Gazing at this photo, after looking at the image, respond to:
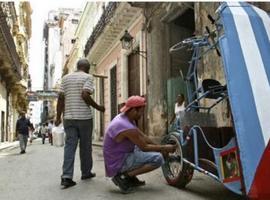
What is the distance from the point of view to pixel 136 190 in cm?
561

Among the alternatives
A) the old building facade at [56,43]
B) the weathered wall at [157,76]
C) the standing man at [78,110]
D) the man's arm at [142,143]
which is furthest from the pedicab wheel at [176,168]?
the old building facade at [56,43]

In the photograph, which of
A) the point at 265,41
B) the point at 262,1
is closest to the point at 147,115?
the point at 262,1

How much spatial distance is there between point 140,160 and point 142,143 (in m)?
0.35

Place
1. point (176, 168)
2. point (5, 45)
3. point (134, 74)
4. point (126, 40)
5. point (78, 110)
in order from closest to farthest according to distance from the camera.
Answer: point (176, 168) < point (78, 110) < point (126, 40) < point (134, 74) < point (5, 45)

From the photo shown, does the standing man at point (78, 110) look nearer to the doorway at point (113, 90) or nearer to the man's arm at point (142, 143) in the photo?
the man's arm at point (142, 143)

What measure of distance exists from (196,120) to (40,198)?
214cm

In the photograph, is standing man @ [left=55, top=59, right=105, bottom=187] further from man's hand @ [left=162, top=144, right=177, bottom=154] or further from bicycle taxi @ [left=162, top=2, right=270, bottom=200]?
bicycle taxi @ [left=162, top=2, right=270, bottom=200]

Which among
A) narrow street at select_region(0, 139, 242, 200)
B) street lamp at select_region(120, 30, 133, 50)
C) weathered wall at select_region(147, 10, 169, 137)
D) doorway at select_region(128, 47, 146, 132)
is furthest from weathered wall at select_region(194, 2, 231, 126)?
doorway at select_region(128, 47, 146, 132)

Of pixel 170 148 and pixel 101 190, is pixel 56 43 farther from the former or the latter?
pixel 170 148

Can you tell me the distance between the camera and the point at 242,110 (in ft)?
13.1

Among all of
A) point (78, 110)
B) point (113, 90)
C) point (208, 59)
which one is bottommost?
point (78, 110)

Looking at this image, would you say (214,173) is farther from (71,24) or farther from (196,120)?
(71,24)

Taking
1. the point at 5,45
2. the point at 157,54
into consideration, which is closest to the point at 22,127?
the point at 157,54

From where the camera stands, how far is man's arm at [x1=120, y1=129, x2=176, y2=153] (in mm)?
5227
